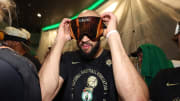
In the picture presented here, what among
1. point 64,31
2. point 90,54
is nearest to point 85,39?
point 90,54

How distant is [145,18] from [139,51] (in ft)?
1.65

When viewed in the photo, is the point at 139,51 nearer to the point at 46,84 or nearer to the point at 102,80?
the point at 102,80

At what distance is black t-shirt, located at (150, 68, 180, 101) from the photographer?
114 cm

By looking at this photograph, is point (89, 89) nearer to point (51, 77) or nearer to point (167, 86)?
point (51, 77)

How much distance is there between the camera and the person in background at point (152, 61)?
1.67 metres

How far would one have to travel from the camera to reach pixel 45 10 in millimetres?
2758

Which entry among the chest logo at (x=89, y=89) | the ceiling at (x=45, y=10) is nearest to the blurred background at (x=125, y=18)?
the ceiling at (x=45, y=10)

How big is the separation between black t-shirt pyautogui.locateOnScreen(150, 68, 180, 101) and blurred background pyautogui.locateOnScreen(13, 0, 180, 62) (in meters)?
0.39

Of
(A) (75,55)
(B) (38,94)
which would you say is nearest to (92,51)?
(A) (75,55)

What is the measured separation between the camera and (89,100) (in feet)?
2.99

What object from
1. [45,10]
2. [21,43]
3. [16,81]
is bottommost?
[16,81]

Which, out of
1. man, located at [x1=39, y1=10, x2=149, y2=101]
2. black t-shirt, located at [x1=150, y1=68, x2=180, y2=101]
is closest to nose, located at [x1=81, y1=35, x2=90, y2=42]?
man, located at [x1=39, y1=10, x2=149, y2=101]

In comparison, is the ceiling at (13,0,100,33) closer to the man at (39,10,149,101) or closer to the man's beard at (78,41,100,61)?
the man at (39,10,149,101)

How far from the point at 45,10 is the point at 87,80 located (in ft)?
7.51
